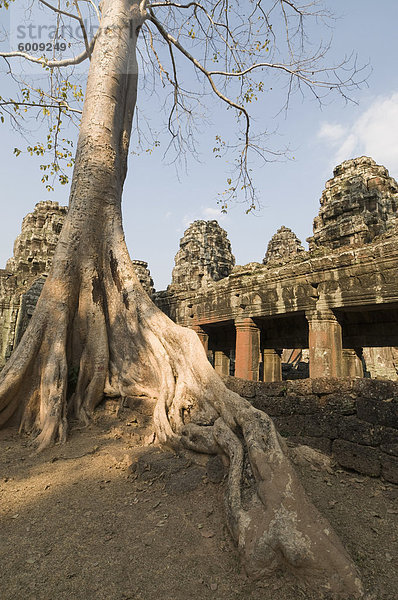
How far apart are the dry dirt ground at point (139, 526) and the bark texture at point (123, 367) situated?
18cm

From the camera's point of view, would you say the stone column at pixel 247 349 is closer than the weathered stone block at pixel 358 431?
No

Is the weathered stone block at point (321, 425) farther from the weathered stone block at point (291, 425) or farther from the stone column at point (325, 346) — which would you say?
the stone column at point (325, 346)

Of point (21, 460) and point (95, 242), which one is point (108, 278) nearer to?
point (95, 242)

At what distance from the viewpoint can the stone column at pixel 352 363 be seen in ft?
26.7

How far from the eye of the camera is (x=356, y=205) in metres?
10.2

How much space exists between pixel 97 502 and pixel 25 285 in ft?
37.8

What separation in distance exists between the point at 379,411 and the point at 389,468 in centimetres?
48

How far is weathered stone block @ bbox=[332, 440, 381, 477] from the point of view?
285 cm

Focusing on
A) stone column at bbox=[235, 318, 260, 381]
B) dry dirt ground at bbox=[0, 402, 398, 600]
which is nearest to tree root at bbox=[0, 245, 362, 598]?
dry dirt ground at bbox=[0, 402, 398, 600]

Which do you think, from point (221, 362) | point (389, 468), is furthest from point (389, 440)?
point (221, 362)

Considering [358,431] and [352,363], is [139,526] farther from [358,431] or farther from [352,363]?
[352,363]

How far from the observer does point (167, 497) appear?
2387 millimetres

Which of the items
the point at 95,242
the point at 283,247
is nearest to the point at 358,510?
the point at 95,242

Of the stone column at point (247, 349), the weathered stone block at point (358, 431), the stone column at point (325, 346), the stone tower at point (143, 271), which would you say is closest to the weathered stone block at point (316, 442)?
the weathered stone block at point (358, 431)
